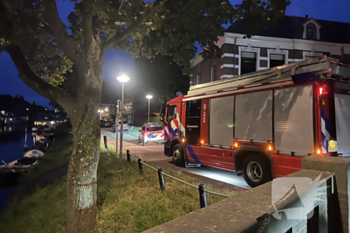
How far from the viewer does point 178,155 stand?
9.75 metres

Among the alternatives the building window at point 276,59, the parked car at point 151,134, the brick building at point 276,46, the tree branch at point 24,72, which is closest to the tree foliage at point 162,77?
the brick building at point 276,46

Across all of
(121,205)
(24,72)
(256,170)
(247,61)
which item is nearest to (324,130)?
(256,170)

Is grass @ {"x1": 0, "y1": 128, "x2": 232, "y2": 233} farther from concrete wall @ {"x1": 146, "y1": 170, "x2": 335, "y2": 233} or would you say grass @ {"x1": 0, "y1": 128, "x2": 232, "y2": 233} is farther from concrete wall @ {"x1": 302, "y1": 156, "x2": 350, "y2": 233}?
concrete wall @ {"x1": 146, "y1": 170, "x2": 335, "y2": 233}

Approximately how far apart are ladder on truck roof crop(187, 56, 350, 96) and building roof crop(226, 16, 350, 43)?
11.8 meters

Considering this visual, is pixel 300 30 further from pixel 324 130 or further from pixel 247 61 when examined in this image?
pixel 324 130

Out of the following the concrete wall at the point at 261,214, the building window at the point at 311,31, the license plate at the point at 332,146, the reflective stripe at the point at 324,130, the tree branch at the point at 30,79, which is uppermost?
the building window at the point at 311,31

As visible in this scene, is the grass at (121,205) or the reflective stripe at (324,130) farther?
the reflective stripe at (324,130)

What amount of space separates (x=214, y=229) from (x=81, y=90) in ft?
11.7

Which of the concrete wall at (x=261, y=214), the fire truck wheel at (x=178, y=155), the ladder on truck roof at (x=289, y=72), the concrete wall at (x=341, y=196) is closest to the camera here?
the concrete wall at (x=261, y=214)

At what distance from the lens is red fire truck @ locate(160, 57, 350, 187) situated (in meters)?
5.05

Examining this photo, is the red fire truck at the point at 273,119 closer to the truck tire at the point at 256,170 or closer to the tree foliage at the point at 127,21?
the truck tire at the point at 256,170

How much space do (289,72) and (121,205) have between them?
5.10 metres

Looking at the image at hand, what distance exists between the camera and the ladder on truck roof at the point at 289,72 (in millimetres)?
4910

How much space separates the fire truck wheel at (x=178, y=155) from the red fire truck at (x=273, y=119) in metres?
0.76
